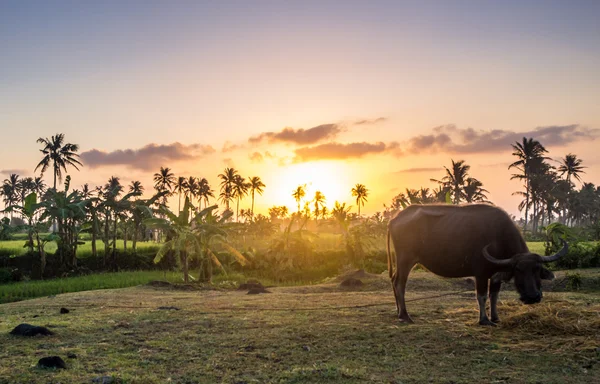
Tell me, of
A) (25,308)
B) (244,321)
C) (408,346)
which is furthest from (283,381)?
(25,308)

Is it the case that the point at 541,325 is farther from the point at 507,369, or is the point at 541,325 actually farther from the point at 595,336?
the point at 507,369

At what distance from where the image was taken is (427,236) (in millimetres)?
8922

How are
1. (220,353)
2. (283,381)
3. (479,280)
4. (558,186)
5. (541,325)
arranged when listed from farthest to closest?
(558,186), (479,280), (541,325), (220,353), (283,381)

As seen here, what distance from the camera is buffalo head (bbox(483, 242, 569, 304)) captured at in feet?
24.5

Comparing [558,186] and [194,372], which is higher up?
[558,186]

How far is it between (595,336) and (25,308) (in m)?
13.5

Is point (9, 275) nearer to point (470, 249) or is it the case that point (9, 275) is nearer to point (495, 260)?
point (470, 249)

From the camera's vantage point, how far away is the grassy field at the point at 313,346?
17.9 feet

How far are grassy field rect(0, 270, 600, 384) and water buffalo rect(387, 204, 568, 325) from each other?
661 mm

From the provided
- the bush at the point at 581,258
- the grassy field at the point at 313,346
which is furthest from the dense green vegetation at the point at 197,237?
the grassy field at the point at 313,346

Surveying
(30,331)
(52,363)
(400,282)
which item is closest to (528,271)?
(400,282)

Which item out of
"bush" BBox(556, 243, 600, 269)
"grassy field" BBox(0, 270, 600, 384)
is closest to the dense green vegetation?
"bush" BBox(556, 243, 600, 269)

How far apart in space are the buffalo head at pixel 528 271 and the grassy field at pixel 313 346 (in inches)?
19.3

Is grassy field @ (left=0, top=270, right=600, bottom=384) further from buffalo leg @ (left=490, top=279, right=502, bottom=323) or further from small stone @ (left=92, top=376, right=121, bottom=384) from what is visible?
buffalo leg @ (left=490, top=279, right=502, bottom=323)
